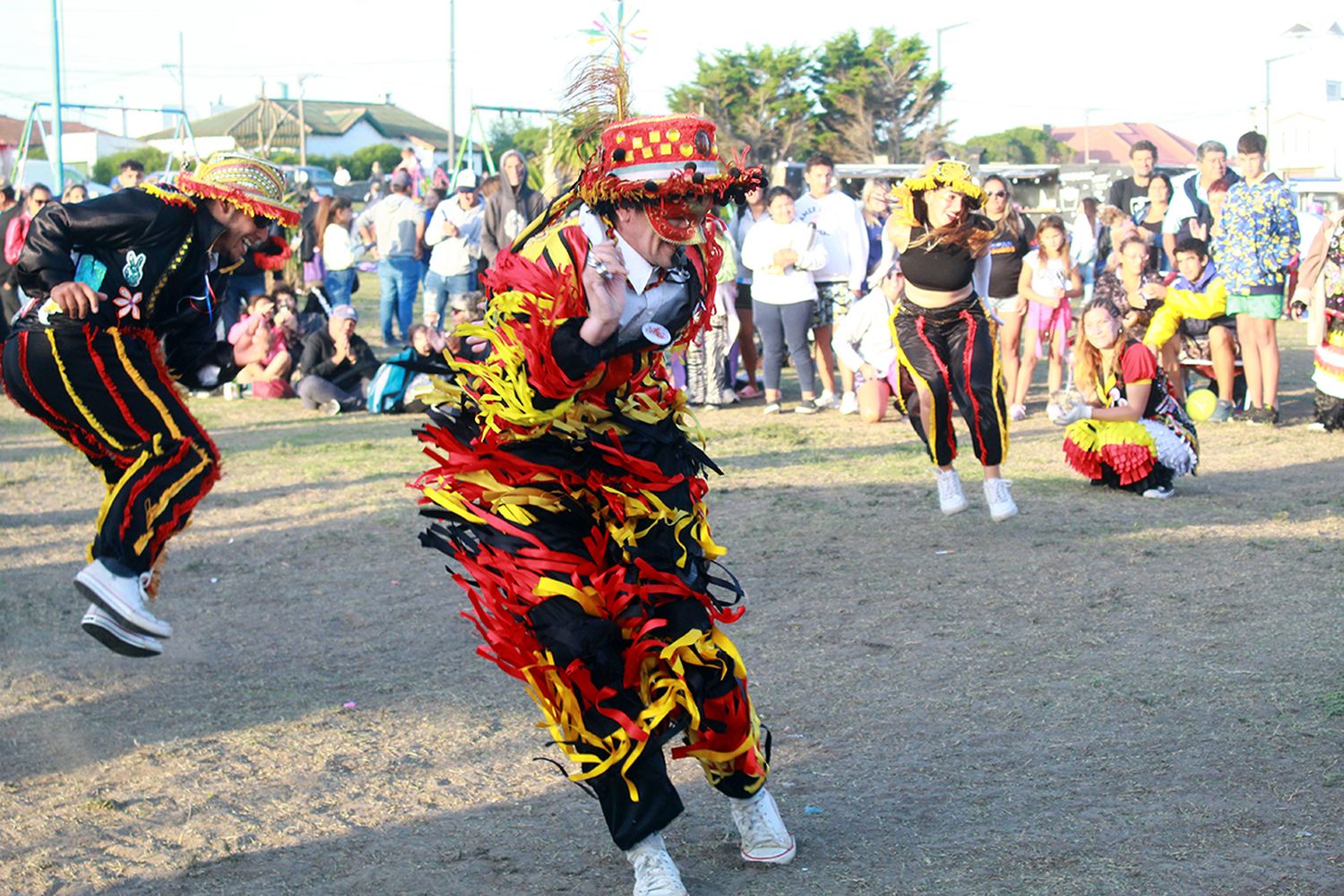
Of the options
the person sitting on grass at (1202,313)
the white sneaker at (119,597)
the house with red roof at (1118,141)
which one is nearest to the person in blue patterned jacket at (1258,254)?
the person sitting on grass at (1202,313)

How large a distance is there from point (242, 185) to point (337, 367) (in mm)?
7889

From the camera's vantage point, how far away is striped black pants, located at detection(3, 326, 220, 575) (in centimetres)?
479

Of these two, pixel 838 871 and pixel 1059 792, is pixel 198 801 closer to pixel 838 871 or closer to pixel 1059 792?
pixel 838 871

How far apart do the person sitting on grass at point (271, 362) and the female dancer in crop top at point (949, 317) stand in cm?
757

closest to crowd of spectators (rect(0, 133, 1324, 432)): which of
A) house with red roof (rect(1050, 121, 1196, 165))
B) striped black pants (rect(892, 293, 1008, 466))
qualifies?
striped black pants (rect(892, 293, 1008, 466))

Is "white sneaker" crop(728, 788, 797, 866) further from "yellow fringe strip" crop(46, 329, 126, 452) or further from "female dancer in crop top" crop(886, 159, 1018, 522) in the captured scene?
"female dancer in crop top" crop(886, 159, 1018, 522)

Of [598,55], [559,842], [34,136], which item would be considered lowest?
[559,842]

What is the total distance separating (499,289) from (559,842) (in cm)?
144

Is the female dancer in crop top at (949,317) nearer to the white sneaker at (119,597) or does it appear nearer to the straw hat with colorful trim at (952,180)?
the straw hat with colorful trim at (952,180)

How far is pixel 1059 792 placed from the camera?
370 cm

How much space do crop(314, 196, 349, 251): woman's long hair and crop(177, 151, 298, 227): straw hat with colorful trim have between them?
10.8 meters

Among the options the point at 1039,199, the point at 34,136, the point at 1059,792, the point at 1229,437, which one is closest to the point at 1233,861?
the point at 1059,792

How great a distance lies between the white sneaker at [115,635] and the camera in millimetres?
4546

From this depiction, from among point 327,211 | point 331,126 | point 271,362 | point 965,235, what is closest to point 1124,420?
point 965,235
